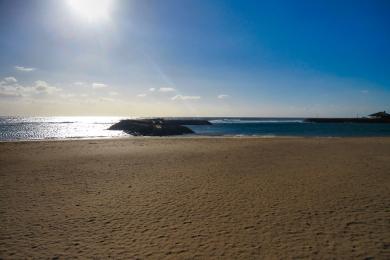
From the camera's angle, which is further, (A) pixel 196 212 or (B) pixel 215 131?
(B) pixel 215 131

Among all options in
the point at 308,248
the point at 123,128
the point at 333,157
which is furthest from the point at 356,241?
the point at 123,128

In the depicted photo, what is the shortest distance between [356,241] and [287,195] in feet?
12.7

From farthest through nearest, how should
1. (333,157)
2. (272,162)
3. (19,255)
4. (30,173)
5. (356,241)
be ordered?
(333,157)
(272,162)
(30,173)
(356,241)
(19,255)

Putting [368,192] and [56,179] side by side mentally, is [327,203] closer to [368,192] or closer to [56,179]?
[368,192]

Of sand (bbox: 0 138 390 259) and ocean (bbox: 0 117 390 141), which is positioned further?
ocean (bbox: 0 117 390 141)

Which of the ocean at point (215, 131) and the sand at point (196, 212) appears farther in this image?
the ocean at point (215, 131)

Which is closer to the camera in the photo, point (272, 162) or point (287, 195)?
point (287, 195)

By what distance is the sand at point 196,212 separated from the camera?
6.51 metres

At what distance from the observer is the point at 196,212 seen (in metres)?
8.89

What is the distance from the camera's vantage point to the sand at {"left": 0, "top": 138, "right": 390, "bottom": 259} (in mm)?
6508

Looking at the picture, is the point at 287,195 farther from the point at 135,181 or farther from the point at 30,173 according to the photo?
the point at 30,173

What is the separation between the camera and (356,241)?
6781mm

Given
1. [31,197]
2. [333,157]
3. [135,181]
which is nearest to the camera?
[31,197]

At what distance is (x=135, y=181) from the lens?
43.3ft
